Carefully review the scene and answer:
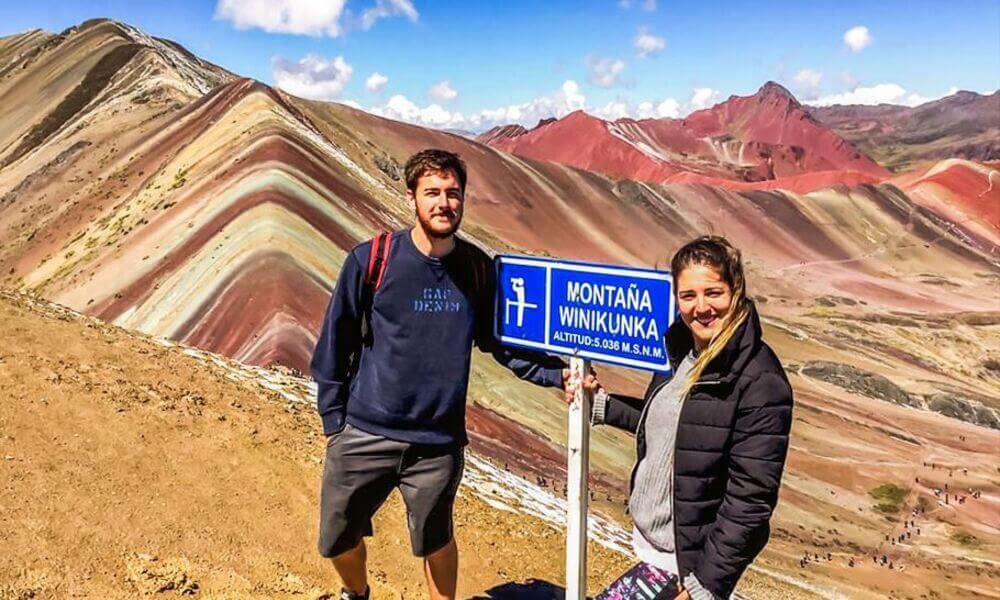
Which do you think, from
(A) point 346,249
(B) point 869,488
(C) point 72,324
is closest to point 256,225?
(A) point 346,249

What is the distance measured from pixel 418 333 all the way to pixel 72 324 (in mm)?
5648

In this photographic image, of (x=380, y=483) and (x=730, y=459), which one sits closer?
(x=730, y=459)

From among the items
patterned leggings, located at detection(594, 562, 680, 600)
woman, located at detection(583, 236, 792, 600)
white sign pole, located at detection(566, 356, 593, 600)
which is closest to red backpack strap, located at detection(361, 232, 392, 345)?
white sign pole, located at detection(566, 356, 593, 600)

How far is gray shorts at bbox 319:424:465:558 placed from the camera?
3176mm

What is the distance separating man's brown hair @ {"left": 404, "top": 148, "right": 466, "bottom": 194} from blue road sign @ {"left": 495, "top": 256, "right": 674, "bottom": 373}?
21.5 inches

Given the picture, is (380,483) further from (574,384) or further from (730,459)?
(730,459)

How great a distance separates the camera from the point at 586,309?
323 cm

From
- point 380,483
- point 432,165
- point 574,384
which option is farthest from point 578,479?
point 432,165

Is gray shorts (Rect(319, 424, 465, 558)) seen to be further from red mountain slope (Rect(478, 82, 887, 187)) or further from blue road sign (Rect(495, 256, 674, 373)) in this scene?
red mountain slope (Rect(478, 82, 887, 187))

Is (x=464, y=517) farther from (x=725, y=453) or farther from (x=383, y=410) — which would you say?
(x=725, y=453)

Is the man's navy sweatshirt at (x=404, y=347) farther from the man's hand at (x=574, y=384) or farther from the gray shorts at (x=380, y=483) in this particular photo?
the man's hand at (x=574, y=384)

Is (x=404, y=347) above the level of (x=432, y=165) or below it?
below

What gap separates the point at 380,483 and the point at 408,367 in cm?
53

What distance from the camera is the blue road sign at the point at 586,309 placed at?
300cm
